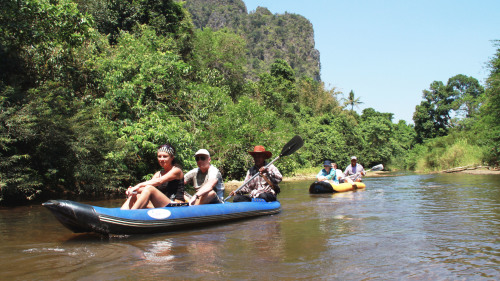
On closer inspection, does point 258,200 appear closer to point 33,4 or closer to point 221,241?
point 221,241

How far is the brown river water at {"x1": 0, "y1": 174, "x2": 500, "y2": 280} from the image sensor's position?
142 inches

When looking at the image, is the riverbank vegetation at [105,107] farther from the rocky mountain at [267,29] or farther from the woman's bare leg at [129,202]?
the rocky mountain at [267,29]

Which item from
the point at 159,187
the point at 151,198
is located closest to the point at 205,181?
the point at 159,187

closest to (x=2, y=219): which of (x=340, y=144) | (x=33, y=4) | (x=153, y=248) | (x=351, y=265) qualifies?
(x=153, y=248)

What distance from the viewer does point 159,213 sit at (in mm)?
5504

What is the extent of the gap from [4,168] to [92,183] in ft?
7.54

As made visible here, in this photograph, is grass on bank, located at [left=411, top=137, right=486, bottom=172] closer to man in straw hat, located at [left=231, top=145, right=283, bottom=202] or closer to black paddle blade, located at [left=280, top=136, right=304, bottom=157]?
black paddle blade, located at [left=280, top=136, right=304, bottom=157]

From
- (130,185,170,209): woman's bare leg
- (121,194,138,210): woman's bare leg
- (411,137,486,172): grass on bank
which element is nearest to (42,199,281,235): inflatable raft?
(130,185,170,209): woman's bare leg

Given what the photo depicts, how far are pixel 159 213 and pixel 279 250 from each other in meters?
1.82

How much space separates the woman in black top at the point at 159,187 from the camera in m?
5.51

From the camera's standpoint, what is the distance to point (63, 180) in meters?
10.5

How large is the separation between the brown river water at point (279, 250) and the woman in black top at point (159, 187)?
0.47 metres

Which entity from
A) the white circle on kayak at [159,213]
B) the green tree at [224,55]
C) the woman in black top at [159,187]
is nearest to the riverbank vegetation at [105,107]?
the green tree at [224,55]

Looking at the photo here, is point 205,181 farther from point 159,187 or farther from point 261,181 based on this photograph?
point 261,181
